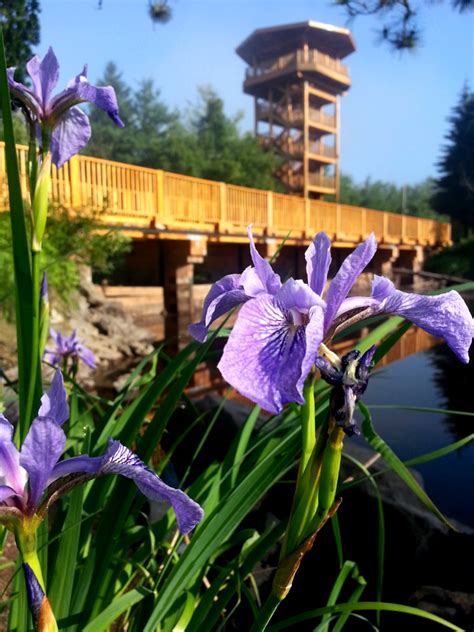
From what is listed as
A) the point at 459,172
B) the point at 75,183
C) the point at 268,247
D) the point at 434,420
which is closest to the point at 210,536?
the point at 434,420

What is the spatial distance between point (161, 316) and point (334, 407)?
10.3 m

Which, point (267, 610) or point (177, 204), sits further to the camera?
point (177, 204)

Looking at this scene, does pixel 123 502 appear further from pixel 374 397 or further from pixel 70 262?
pixel 70 262

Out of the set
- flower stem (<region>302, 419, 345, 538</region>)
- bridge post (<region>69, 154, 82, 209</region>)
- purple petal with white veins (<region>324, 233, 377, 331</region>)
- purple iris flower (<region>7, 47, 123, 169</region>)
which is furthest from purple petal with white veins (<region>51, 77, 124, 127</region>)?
bridge post (<region>69, 154, 82, 209</region>)

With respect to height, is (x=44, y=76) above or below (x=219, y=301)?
above

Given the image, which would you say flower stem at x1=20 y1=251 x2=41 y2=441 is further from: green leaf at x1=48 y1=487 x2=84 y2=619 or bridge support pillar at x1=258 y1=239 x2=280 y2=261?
bridge support pillar at x1=258 y1=239 x2=280 y2=261

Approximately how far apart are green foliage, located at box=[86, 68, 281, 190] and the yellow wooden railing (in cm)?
978

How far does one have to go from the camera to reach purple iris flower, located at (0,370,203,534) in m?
0.57

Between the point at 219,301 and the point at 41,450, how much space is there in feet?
0.92

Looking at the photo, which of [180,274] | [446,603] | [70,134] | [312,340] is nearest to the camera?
[312,340]

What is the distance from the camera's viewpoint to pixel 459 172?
2642 cm

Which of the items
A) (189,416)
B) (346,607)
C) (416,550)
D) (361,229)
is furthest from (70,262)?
(361,229)

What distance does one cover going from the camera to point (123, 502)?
3.16 feet

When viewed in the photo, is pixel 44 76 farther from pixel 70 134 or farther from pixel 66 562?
pixel 66 562
